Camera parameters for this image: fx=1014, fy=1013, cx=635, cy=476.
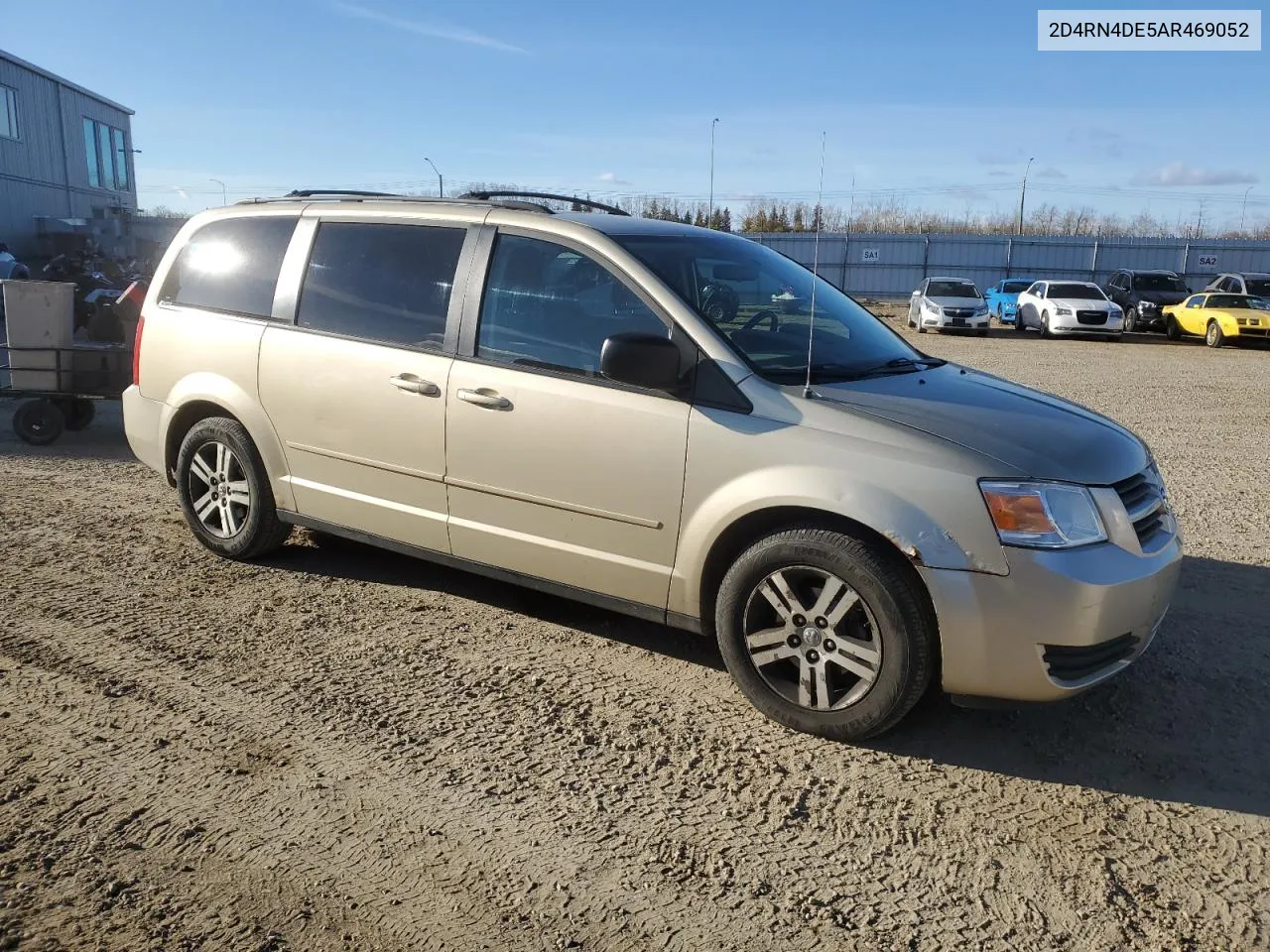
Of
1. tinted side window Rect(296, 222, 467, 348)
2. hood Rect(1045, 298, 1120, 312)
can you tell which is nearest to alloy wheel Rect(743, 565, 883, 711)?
tinted side window Rect(296, 222, 467, 348)

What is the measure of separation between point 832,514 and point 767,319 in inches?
44.7

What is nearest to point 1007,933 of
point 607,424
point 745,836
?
Result: point 745,836

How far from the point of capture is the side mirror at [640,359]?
3807 millimetres

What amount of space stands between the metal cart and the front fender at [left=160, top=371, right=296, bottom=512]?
3755mm

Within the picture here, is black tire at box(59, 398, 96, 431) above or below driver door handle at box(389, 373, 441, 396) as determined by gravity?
below

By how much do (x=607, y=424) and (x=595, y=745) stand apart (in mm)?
1257

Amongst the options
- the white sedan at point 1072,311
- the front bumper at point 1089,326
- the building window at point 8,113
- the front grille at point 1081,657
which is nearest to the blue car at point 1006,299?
the white sedan at point 1072,311

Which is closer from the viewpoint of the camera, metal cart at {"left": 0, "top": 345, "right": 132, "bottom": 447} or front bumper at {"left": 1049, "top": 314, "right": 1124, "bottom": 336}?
metal cart at {"left": 0, "top": 345, "right": 132, "bottom": 447}

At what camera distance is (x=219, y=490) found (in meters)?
5.56

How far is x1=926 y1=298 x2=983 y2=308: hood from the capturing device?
1067 inches

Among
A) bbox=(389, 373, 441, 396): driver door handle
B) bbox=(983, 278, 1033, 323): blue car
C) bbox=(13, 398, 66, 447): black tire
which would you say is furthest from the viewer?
bbox=(983, 278, 1033, 323): blue car

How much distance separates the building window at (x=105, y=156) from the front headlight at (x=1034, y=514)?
50714mm

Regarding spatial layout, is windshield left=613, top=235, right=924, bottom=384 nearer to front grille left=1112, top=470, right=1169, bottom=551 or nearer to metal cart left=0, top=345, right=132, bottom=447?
front grille left=1112, top=470, right=1169, bottom=551

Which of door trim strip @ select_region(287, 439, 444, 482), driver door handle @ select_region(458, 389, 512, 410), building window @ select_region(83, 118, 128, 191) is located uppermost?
building window @ select_region(83, 118, 128, 191)
